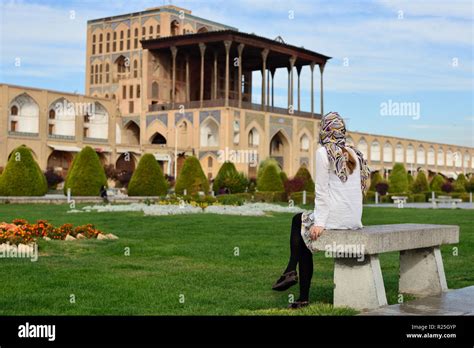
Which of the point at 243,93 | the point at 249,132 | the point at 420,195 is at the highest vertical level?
the point at 243,93

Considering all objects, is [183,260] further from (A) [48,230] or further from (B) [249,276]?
(A) [48,230]

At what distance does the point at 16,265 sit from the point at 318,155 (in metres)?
3.76

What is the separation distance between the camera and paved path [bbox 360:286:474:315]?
4598mm

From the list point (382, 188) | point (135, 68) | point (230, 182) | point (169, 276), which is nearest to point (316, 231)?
point (169, 276)

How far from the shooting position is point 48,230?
9766mm

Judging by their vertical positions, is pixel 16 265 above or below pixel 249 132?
below

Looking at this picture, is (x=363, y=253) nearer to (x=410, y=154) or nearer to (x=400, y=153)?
(x=400, y=153)

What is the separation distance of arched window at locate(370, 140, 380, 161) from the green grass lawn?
187 ft

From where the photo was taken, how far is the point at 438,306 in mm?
4887

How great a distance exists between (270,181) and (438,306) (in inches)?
1126

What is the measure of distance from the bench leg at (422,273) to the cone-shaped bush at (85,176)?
71.5 ft

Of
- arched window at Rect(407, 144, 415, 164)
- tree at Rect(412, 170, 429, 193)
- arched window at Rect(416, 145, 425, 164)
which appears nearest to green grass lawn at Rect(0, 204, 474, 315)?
tree at Rect(412, 170, 429, 193)

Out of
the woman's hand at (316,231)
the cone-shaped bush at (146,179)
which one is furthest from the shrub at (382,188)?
the woman's hand at (316,231)

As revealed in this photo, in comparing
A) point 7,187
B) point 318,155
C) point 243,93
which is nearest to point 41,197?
point 7,187
